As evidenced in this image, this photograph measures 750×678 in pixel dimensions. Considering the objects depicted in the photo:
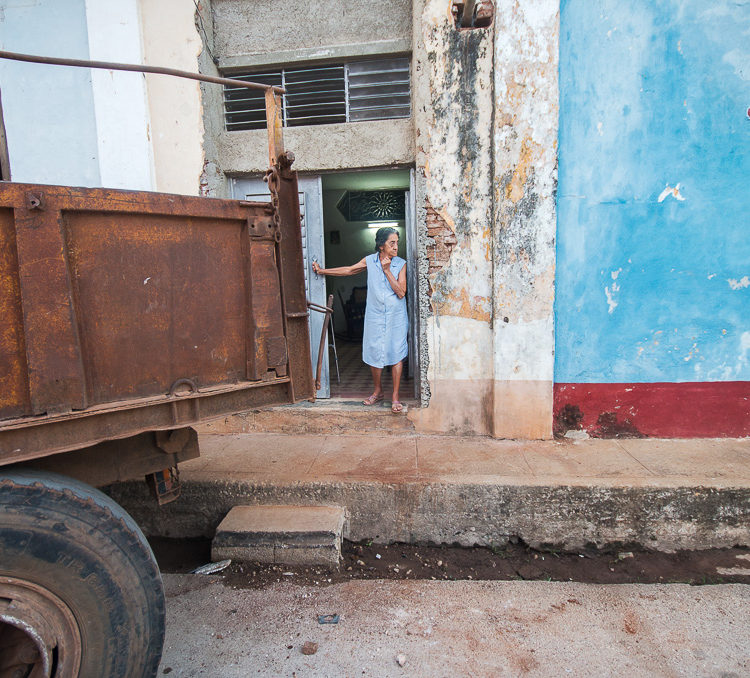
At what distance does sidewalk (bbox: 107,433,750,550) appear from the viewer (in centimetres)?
336

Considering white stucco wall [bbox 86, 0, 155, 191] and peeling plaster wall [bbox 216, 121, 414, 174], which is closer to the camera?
white stucco wall [bbox 86, 0, 155, 191]

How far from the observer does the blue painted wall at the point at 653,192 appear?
396cm

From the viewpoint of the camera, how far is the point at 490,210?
4.21m

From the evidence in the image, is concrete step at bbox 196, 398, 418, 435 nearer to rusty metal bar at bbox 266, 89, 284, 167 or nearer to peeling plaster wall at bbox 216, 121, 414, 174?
peeling plaster wall at bbox 216, 121, 414, 174

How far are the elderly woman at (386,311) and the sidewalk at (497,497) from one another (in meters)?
1.21

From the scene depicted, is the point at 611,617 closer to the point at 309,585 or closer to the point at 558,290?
the point at 309,585

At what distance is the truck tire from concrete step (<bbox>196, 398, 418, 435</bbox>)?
9.17ft

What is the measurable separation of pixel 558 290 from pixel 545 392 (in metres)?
0.90

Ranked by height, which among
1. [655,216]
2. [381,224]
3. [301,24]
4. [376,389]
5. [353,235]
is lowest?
[376,389]

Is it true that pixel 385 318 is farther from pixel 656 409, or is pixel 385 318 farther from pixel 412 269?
pixel 656 409

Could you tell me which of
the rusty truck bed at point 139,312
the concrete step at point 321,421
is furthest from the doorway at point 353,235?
the rusty truck bed at point 139,312

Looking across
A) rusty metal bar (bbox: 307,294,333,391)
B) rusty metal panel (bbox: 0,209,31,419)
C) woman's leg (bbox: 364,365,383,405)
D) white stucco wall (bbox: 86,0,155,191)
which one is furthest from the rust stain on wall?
rusty metal panel (bbox: 0,209,31,419)

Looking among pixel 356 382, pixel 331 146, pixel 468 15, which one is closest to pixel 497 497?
pixel 356 382

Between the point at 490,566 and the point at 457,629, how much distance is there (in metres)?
0.77
